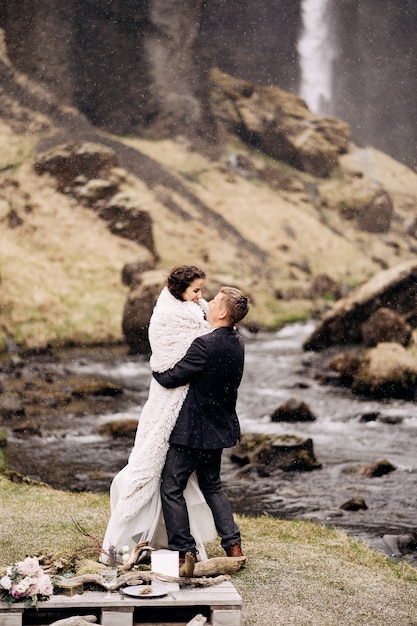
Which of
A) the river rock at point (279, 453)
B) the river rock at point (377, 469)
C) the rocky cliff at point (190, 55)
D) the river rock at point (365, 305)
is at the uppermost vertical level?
the rocky cliff at point (190, 55)

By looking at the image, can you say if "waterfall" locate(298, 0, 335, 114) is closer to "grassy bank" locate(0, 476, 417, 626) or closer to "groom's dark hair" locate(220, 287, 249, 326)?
"grassy bank" locate(0, 476, 417, 626)

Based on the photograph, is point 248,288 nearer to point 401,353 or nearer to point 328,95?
point 401,353

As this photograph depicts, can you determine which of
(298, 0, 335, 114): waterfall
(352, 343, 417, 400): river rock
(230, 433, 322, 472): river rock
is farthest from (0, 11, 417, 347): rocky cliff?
(230, 433, 322, 472): river rock

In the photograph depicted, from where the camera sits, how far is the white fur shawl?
6.02 meters

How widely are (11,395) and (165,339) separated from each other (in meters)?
11.3

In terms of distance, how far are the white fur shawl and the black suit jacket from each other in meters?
0.07

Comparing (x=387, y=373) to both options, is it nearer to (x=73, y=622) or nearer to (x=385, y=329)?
(x=385, y=329)

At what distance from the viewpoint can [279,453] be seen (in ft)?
43.9

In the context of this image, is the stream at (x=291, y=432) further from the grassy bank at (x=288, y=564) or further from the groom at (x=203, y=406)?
the groom at (x=203, y=406)

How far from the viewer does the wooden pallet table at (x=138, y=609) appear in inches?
191

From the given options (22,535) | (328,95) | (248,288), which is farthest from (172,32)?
(22,535)

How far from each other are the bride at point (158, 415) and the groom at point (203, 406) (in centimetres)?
7

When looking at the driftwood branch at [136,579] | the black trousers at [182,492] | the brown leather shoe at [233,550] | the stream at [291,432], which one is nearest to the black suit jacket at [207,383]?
the black trousers at [182,492]


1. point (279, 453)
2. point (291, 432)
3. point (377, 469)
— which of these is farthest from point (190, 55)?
point (377, 469)
